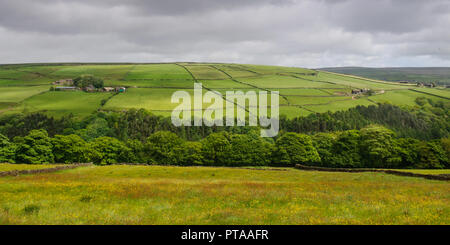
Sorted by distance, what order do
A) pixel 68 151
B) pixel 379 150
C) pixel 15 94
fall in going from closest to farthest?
pixel 379 150 → pixel 68 151 → pixel 15 94

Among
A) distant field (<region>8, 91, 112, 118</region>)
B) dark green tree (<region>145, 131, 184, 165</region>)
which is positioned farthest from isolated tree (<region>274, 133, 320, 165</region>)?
distant field (<region>8, 91, 112, 118</region>)

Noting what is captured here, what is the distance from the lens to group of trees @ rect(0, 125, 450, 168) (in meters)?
87.9

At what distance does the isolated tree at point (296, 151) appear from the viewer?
90938 millimetres

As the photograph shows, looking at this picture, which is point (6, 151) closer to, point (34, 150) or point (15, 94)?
point (34, 150)

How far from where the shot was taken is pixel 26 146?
8525 centimetres

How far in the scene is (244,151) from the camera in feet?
321

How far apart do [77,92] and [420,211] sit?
707 feet

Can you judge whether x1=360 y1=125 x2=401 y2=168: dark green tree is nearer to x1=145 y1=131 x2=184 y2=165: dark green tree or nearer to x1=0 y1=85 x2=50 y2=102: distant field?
x1=145 y1=131 x2=184 y2=165: dark green tree

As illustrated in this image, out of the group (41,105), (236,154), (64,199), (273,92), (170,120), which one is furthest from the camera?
(273,92)

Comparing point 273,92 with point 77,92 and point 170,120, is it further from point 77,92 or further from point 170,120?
point 77,92

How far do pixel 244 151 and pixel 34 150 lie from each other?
63199 millimetres

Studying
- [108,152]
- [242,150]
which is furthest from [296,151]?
[108,152]

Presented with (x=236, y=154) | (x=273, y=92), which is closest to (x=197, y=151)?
(x=236, y=154)
